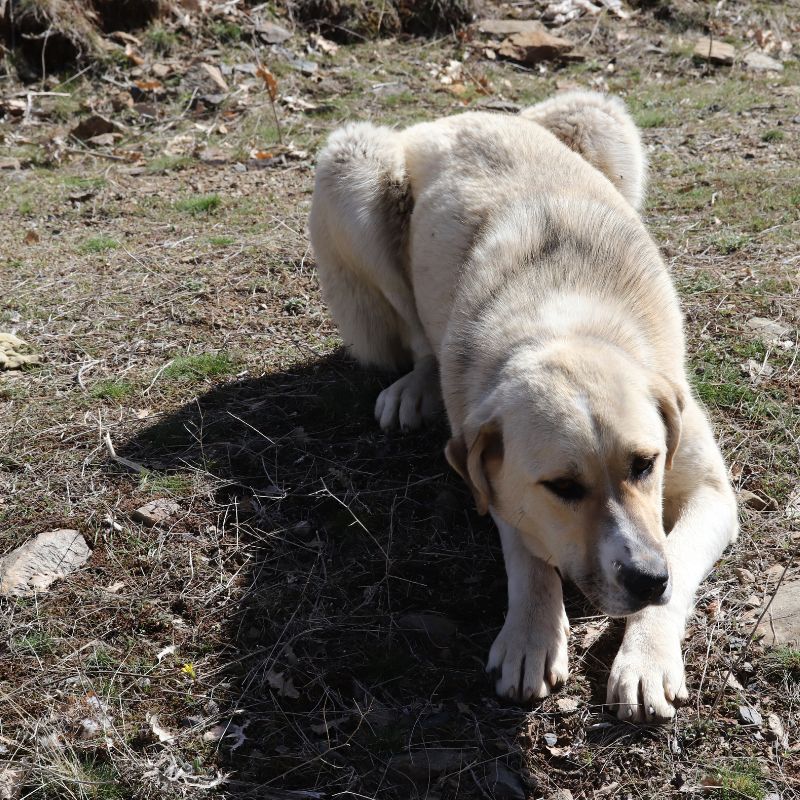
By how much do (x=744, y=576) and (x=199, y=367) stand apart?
10.2ft

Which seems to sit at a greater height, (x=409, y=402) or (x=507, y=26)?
(x=507, y=26)

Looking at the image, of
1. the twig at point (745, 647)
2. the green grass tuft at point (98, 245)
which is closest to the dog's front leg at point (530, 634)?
the twig at point (745, 647)

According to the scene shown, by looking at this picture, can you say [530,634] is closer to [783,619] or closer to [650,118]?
[783,619]

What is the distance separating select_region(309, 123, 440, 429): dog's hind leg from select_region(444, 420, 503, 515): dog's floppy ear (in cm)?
163

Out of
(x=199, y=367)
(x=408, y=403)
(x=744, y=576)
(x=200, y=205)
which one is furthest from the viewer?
(x=200, y=205)

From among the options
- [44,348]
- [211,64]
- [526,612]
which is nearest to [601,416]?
[526,612]

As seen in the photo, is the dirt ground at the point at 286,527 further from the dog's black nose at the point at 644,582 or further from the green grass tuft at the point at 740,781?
the dog's black nose at the point at 644,582

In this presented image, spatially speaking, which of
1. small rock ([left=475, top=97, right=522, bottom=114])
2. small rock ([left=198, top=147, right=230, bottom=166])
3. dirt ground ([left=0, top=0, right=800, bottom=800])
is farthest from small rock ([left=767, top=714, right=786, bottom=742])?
small rock ([left=475, top=97, right=522, bottom=114])

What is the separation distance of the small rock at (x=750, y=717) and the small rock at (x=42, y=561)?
256cm

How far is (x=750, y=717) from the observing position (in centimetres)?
291

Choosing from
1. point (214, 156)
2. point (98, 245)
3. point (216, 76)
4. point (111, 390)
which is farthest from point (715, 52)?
point (111, 390)

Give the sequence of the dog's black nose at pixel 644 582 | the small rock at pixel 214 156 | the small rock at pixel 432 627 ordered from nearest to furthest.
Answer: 1. the dog's black nose at pixel 644 582
2. the small rock at pixel 432 627
3. the small rock at pixel 214 156

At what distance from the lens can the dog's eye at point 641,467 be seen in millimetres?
2859

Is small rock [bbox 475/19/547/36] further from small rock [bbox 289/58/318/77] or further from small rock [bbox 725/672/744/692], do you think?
small rock [bbox 725/672/744/692]
